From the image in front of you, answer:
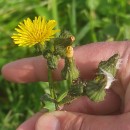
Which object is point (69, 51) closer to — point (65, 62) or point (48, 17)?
point (65, 62)

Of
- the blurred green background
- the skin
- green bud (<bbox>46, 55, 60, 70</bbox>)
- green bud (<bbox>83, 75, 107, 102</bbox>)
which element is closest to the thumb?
the skin

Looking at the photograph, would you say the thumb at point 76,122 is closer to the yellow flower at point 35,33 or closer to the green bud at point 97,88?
the green bud at point 97,88

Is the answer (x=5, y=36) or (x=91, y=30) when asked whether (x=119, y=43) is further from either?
(x=5, y=36)

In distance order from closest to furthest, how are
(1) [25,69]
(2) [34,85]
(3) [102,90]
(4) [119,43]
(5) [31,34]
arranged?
(3) [102,90] < (5) [31,34] < (4) [119,43] < (1) [25,69] < (2) [34,85]

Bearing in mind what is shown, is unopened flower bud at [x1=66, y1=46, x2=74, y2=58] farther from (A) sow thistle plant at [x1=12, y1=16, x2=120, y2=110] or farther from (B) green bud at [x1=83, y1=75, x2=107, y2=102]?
(B) green bud at [x1=83, y1=75, x2=107, y2=102]

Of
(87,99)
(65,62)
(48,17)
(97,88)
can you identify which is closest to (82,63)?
(87,99)

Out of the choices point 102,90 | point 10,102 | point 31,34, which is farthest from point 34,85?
point 102,90

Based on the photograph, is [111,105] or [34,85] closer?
[111,105]
